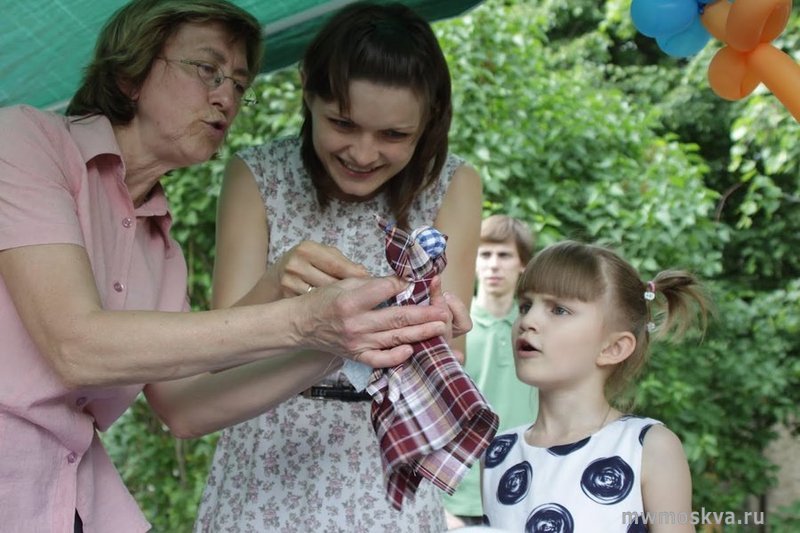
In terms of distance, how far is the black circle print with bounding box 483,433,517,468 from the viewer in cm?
253

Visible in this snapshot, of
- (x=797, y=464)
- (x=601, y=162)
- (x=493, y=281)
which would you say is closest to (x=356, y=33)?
(x=493, y=281)

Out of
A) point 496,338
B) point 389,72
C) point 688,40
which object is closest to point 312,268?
point 389,72

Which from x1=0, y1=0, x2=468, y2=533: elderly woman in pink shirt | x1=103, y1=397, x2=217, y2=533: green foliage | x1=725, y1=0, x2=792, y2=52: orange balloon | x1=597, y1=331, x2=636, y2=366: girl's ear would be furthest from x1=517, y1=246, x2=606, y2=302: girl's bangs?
x1=103, y1=397, x2=217, y2=533: green foliage

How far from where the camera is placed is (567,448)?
7.95 feet

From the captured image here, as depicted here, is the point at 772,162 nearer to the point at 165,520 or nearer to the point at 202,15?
the point at 165,520

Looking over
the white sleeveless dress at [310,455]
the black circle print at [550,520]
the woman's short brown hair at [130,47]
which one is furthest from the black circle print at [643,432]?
the woman's short brown hair at [130,47]

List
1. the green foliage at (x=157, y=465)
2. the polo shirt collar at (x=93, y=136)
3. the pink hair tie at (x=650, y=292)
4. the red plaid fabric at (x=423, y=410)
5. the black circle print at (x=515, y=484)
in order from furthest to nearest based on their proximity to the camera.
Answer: the green foliage at (x=157, y=465) < the pink hair tie at (x=650, y=292) < the black circle print at (x=515, y=484) < the polo shirt collar at (x=93, y=136) < the red plaid fabric at (x=423, y=410)

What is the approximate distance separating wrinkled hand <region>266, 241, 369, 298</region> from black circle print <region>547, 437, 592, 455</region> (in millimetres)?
794

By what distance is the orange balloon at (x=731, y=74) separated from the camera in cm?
237

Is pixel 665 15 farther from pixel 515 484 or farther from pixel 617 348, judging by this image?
pixel 515 484

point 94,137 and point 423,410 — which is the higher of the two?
point 94,137

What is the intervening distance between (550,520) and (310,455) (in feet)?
1.80

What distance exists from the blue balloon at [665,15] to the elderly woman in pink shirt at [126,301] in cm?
93

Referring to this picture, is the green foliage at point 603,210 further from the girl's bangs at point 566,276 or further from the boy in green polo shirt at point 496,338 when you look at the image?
the girl's bangs at point 566,276
